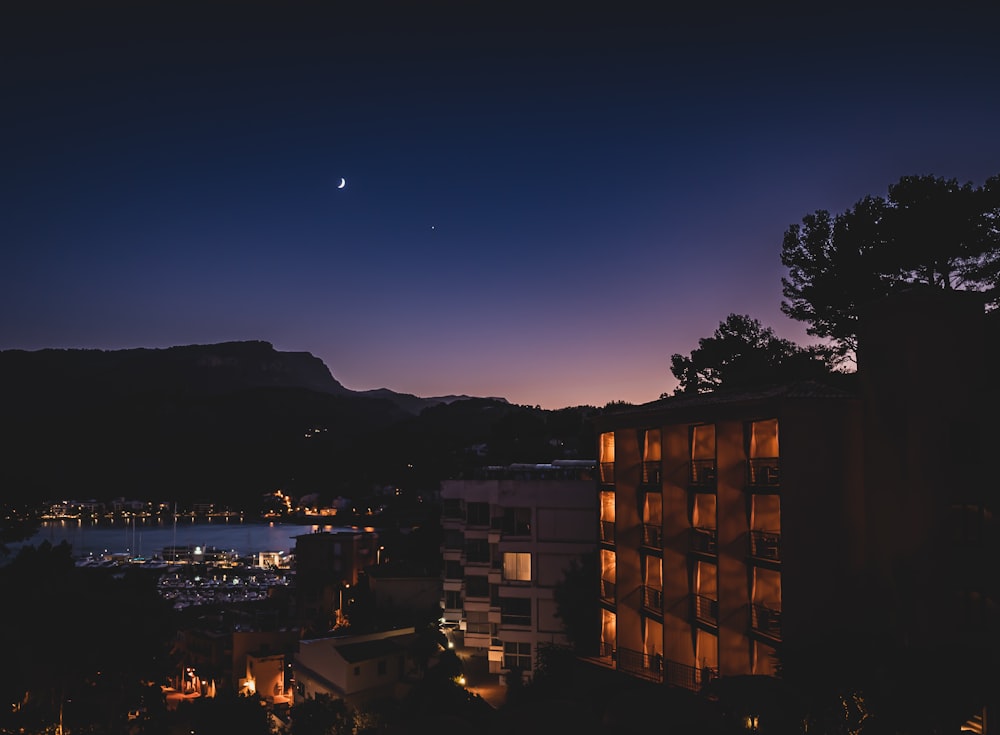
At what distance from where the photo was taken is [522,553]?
2903 centimetres

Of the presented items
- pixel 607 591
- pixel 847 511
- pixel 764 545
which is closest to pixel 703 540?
pixel 764 545

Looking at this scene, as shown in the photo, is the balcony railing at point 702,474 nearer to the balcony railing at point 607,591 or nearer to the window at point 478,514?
the balcony railing at point 607,591

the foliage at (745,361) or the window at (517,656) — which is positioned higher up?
the foliage at (745,361)

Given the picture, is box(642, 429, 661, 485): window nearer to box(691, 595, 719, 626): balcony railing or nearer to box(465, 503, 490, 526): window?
box(691, 595, 719, 626): balcony railing

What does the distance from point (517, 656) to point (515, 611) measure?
1733 mm

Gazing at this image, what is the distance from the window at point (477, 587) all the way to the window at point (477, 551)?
2.34ft

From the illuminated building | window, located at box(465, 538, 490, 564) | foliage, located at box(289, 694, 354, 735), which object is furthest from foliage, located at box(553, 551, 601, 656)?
the illuminated building

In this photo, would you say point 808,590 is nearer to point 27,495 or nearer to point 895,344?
point 895,344

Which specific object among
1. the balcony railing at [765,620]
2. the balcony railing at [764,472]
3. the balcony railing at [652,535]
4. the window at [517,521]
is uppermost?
the balcony railing at [764,472]

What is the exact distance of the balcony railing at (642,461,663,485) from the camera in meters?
21.8

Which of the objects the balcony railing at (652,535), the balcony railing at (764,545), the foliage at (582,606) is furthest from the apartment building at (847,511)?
the foliage at (582,606)

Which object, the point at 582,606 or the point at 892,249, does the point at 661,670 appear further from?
the point at 892,249

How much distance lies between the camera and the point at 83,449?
610 ft

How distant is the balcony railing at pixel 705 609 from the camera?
60.5 feet
